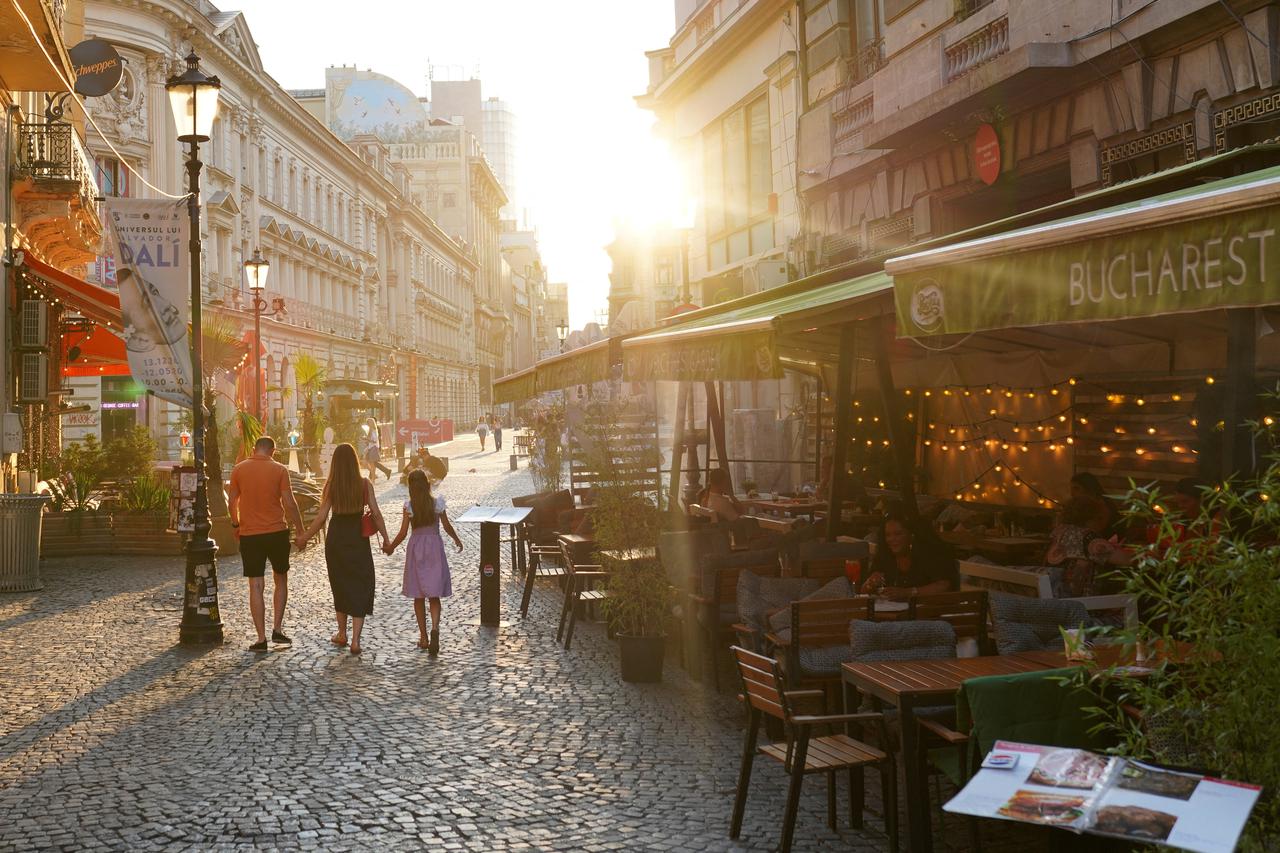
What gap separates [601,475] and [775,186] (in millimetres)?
12495

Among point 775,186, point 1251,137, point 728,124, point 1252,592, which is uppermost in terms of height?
point 728,124

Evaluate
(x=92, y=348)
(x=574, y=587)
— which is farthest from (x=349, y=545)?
(x=92, y=348)

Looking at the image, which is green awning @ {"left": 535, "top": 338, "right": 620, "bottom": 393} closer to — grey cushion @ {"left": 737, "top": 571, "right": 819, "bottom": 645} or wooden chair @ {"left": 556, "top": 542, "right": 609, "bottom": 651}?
wooden chair @ {"left": 556, "top": 542, "right": 609, "bottom": 651}

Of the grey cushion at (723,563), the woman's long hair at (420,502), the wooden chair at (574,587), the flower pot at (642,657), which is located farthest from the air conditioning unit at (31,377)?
the grey cushion at (723,563)

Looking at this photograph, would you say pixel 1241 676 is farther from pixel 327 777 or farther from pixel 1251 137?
pixel 1251 137

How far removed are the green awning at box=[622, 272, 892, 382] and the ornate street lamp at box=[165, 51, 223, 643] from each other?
434 centimetres

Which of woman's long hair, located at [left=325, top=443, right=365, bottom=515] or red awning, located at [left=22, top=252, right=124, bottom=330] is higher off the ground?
red awning, located at [left=22, top=252, right=124, bottom=330]

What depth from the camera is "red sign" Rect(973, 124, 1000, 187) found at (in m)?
→ 13.7

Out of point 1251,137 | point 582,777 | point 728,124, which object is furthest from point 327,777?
point 728,124

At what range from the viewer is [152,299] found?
12.1 metres

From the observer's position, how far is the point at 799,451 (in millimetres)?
21219

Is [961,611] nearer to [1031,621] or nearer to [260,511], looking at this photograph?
[1031,621]

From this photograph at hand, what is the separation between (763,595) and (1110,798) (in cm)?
467

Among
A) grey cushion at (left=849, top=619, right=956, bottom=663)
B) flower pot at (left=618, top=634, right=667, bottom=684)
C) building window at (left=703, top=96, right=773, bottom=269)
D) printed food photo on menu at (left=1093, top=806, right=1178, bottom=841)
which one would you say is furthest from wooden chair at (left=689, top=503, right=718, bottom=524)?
building window at (left=703, top=96, right=773, bottom=269)
